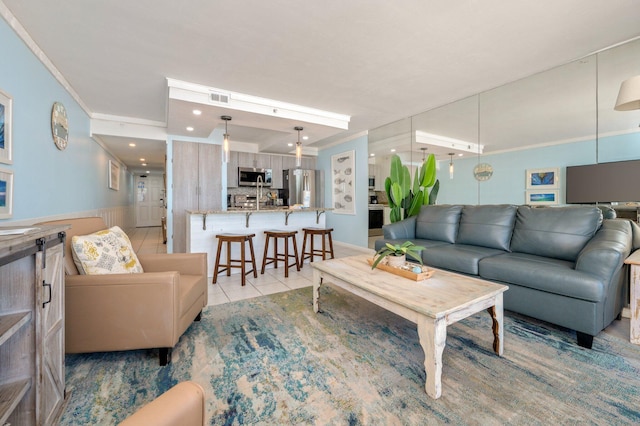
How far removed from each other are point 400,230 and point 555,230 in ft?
5.63

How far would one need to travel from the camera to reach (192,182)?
537 centimetres

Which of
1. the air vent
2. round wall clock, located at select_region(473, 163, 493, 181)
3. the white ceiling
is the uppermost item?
the white ceiling

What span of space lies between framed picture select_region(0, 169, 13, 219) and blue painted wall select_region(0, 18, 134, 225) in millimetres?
55

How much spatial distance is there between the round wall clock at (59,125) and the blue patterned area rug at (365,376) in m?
2.42

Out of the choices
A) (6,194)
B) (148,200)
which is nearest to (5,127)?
(6,194)

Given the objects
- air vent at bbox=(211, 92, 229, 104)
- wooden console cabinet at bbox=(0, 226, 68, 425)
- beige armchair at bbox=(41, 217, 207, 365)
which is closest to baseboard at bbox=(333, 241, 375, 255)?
air vent at bbox=(211, 92, 229, 104)

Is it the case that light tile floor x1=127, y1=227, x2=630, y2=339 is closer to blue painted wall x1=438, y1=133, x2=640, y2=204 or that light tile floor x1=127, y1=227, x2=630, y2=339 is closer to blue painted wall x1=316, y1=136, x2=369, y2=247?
blue painted wall x1=438, y1=133, x2=640, y2=204

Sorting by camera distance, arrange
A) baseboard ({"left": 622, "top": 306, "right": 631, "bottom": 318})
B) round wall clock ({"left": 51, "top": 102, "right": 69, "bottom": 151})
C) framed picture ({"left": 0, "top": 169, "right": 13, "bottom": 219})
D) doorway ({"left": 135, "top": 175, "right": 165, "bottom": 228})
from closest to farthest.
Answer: framed picture ({"left": 0, "top": 169, "right": 13, "bottom": 219}), baseboard ({"left": 622, "top": 306, "right": 631, "bottom": 318}), round wall clock ({"left": 51, "top": 102, "right": 69, "bottom": 151}), doorway ({"left": 135, "top": 175, "right": 165, "bottom": 228})

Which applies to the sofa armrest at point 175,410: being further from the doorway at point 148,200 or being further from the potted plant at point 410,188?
the doorway at point 148,200

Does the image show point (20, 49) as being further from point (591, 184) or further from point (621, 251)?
point (591, 184)

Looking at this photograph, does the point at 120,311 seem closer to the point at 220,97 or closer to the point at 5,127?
the point at 5,127

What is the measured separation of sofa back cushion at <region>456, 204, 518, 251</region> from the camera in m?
3.01

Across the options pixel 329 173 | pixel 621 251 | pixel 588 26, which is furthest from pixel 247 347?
pixel 329 173

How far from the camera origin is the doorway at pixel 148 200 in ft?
35.8
